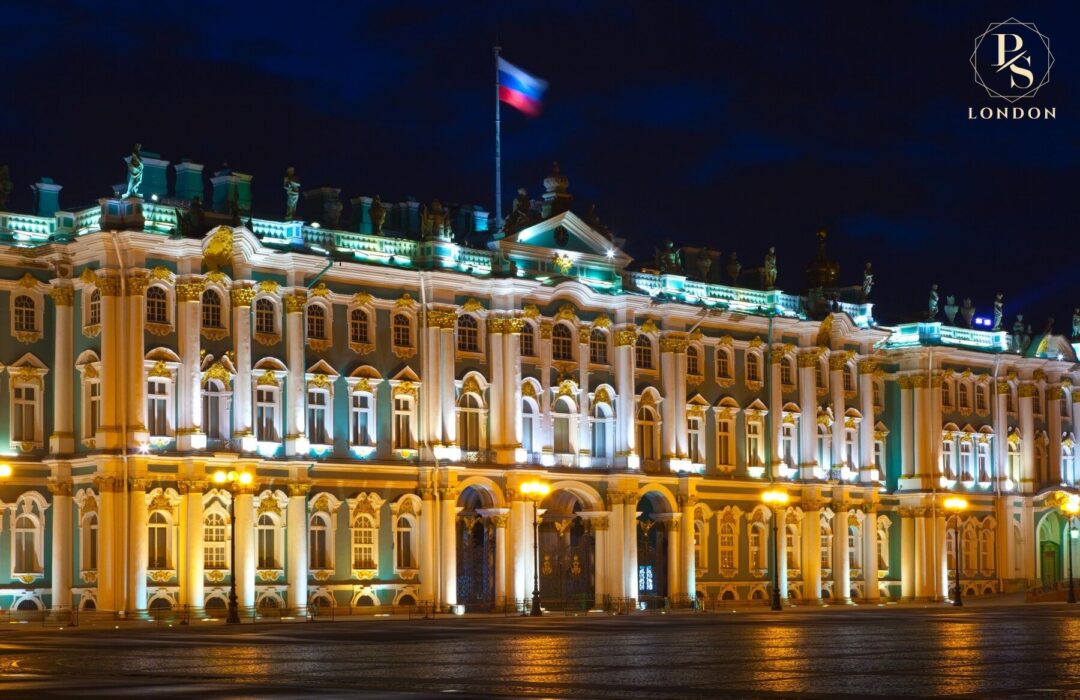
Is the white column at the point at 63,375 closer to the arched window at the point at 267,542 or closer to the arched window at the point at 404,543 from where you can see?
the arched window at the point at 267,542

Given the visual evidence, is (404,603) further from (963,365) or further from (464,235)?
(963,365)

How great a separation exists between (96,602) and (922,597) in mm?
42679

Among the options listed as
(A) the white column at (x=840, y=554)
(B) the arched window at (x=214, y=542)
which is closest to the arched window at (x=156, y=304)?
(B) the arched window at (x=214, y=542)

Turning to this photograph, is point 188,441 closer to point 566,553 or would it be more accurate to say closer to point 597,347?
point 566,553

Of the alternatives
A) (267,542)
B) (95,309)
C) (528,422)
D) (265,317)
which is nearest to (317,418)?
(265,317)

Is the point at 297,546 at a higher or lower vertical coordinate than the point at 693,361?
lower

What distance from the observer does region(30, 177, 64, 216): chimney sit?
7188 cm

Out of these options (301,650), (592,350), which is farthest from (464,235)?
(301,650)

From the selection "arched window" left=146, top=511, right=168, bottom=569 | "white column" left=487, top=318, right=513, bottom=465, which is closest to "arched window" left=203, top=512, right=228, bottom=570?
"arched window" left=146, top=511, right=168, bottom=569

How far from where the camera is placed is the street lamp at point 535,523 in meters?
71.7

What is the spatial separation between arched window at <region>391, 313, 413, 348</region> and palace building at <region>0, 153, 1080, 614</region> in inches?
4.0

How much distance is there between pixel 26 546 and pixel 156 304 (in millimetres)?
9275

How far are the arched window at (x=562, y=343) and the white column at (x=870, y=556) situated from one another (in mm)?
19788

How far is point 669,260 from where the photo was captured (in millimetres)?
86188
